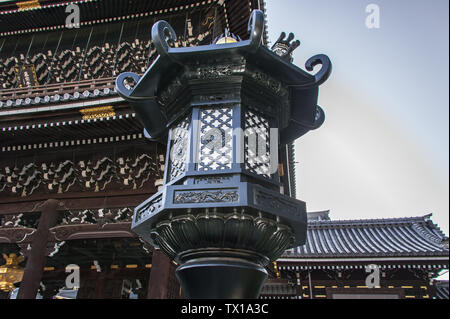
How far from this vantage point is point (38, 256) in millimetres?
6066

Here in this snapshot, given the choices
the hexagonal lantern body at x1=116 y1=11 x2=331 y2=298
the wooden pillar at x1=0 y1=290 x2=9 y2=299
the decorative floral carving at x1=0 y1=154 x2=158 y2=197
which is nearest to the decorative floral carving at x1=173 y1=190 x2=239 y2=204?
the hexagonal lantern body at x1=116 y1=11 x2=331 y2=298

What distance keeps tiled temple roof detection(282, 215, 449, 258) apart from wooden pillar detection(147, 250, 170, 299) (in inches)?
200

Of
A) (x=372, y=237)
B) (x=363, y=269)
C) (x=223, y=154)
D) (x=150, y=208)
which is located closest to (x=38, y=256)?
(x=150, y=208)

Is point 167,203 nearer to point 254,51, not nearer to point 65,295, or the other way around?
point 254,51

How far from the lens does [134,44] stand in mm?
7539

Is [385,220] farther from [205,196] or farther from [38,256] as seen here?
[205,196]

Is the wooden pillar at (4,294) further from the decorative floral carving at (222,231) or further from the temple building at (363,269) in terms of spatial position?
the decorative floral carving at (222,231)

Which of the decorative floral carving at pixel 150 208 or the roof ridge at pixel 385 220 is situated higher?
the roof ridge at pixel 385 220

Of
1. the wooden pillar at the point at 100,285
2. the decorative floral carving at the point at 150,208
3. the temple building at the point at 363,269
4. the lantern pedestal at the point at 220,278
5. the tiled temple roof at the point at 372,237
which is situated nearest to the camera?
the lantern pedestal at the point at 220,278

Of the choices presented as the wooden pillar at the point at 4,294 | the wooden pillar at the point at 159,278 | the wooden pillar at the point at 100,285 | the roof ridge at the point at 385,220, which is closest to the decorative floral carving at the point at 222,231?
the wooden pillar at the point at 159,278

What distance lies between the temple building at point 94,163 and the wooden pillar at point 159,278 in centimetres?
2

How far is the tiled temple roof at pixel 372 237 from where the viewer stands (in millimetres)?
10680
